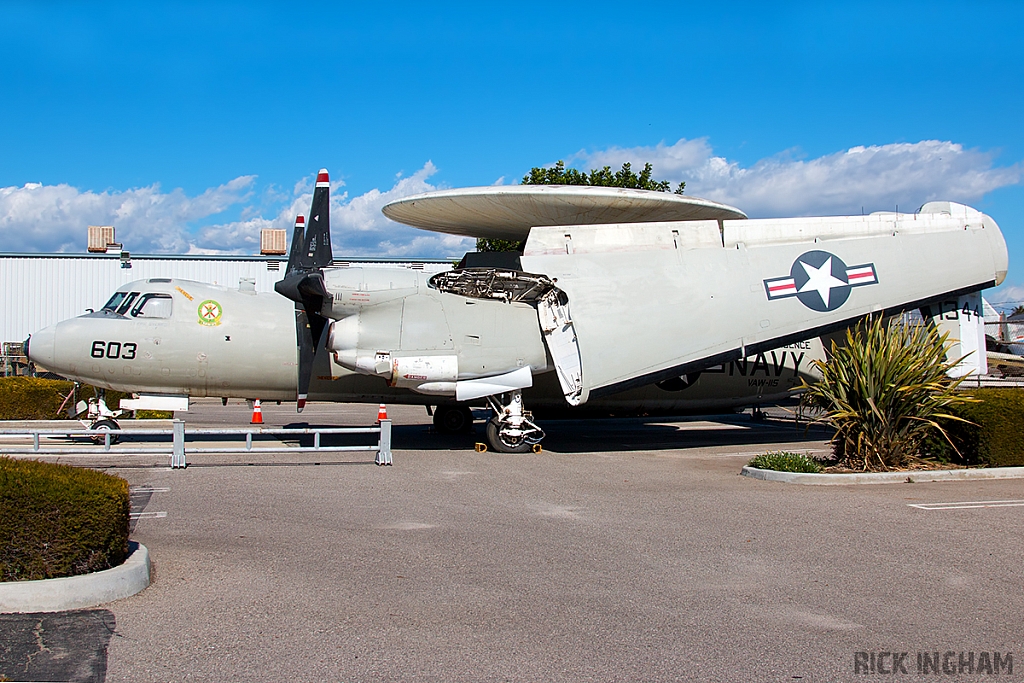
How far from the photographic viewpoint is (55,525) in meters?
6.17

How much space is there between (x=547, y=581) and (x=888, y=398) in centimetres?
870

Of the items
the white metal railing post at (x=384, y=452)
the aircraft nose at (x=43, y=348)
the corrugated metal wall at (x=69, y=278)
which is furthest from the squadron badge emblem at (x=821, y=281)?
the corrugated metal wall at (x=69, y=278)

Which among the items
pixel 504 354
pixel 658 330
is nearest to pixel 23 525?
pixel 504 354

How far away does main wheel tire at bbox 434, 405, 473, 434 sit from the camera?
20.2m

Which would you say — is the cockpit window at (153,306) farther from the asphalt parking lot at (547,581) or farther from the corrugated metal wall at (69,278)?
the corrugated metal wall at (69,278)

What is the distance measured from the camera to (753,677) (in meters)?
5.00

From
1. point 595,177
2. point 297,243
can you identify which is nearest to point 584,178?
point 595,177

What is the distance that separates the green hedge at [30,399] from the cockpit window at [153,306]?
753cm

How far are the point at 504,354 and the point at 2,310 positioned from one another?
3739 centimetres

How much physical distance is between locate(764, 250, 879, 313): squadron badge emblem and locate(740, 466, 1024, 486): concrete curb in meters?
4.73

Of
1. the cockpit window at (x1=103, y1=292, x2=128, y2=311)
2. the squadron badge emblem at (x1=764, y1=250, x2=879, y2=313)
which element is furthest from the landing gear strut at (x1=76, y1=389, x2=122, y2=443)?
the squadron badge emblem at (x1=764, y1=250, x2=879, y2=313)

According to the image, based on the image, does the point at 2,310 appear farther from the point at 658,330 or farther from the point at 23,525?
the point at 23,525

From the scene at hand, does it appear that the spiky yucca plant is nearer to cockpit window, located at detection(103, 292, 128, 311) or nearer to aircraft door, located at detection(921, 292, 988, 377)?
aircraft door, located at detection(921, 292, 988, 377)

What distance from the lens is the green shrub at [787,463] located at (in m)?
13.1
